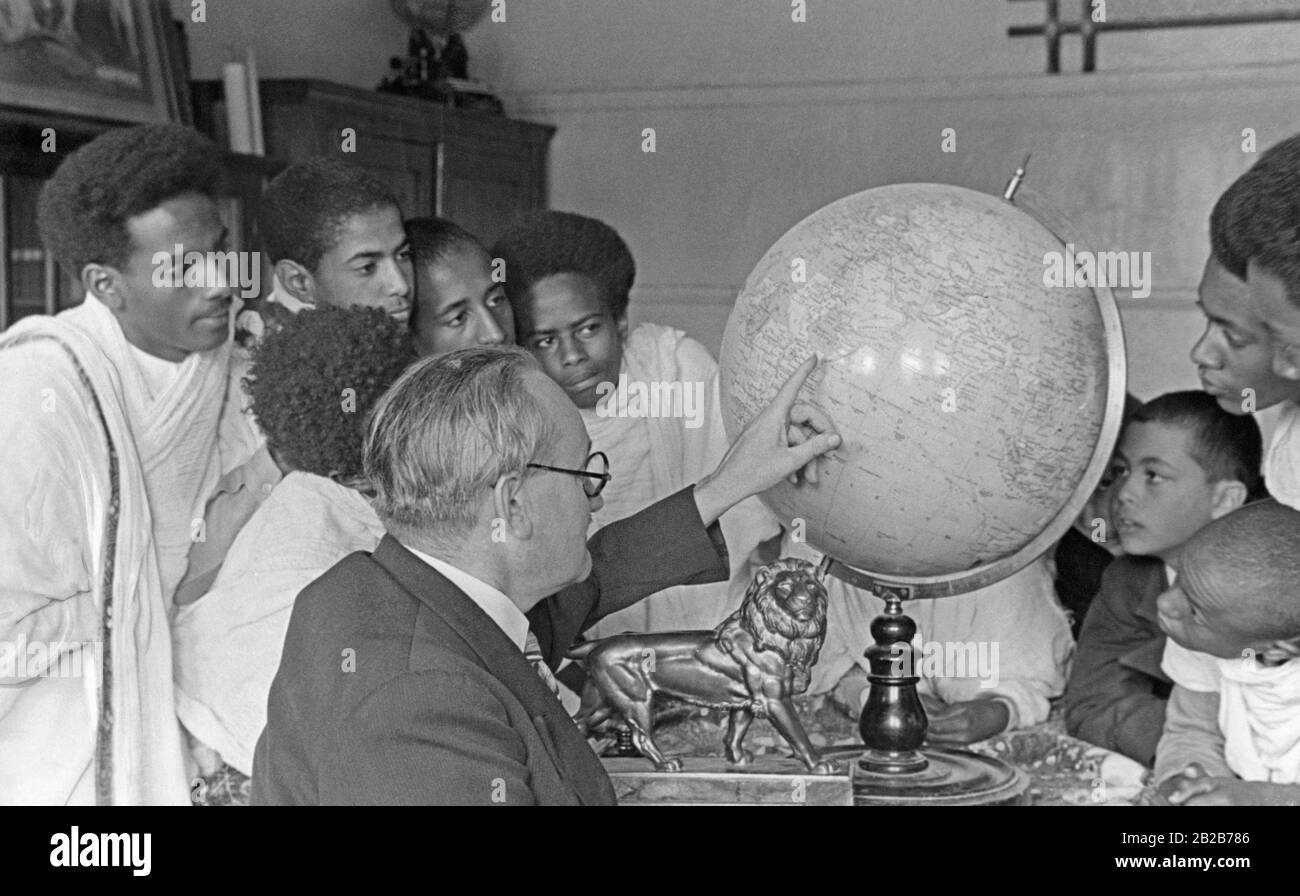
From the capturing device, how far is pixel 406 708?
1693 millimetres

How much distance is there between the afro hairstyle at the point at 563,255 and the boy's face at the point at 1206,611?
3.94 feet

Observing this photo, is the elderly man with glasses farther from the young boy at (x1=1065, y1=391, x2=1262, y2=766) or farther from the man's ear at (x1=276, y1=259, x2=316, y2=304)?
the young boy at (x1=1065, y1=391, x2=1262, y2=766)

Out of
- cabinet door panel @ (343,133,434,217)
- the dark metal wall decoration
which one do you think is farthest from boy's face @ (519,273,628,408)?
the dark metal wall decoration

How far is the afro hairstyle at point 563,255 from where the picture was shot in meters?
2.95

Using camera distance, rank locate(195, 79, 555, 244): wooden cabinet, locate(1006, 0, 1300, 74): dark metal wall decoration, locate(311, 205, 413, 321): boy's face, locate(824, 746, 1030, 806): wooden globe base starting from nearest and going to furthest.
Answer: locate(824, 746, 1030, 806): wooden globe base, locate(311, 205, 413, 321): boy's face, locate(195, 79, 555, 244): wooden cabinet, locate(1006, 0, 1300, 74): dark metal wall decoration

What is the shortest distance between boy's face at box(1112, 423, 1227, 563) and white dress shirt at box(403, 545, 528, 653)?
47.5 inches

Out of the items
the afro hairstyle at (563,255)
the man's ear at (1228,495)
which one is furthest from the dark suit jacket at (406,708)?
the man's ear at (1228,495)

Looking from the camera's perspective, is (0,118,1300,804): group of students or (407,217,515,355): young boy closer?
(0,118,1300,804): group of students

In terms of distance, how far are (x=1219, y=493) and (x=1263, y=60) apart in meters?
2.30

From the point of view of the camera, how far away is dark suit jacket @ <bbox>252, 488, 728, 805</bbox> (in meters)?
1.69

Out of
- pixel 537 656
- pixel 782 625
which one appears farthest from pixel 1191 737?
pixel 537 656

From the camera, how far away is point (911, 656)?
227cm
